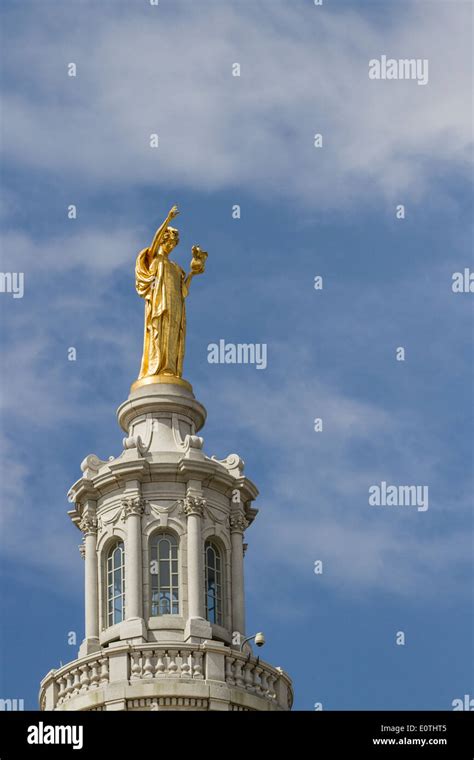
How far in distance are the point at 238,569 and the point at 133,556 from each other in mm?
4029

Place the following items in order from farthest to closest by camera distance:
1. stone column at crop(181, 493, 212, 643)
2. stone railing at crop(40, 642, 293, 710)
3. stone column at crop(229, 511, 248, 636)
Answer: stone column at crop(229, 511, 248, 636)
stone column at crop(181, 493, 212, 643)
stone railing at crop(40, 642, 293, 710)

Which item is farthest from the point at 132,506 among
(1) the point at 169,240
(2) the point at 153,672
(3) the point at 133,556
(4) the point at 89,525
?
(1) the point at 169,240

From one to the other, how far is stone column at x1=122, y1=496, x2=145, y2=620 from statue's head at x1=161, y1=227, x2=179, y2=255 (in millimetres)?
10277

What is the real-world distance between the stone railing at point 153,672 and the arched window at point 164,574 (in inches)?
104

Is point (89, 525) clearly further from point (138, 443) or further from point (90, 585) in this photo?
point (138, 443)

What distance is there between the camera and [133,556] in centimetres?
8550

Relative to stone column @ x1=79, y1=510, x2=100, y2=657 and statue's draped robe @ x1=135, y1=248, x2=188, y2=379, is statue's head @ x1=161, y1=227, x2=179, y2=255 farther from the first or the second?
stone column @ x1=79, y1=510, x2=100, y2=657

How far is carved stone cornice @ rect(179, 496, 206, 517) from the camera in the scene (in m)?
86.4

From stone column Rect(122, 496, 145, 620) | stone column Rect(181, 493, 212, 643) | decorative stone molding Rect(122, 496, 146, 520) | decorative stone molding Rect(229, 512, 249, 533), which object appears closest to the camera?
stone column Rect(181, 493, 212, 643)

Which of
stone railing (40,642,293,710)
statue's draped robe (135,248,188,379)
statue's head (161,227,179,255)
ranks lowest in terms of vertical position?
stone railing (40,642,293,710)

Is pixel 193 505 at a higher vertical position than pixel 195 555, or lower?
higher

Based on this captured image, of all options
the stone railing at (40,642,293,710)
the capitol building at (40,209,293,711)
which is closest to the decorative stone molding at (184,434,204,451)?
the capitol building at (40,209,293,711)
